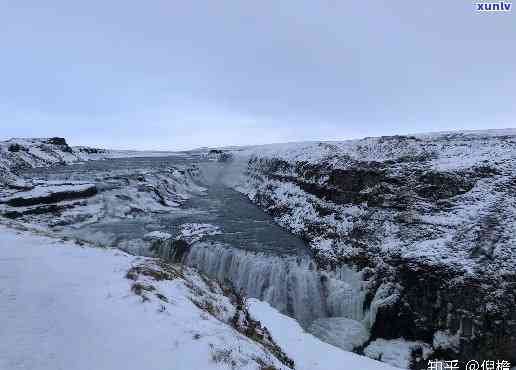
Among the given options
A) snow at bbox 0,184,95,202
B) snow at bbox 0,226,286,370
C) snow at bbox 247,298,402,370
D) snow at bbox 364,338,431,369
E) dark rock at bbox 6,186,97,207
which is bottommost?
snow at bbox 364,338,431,369

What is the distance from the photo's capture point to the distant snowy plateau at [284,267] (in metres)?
7.54

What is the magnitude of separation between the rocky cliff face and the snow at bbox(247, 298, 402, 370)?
638 centimetres

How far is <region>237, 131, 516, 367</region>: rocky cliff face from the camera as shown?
15398 mm

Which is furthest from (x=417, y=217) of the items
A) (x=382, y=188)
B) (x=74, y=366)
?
(x=74, y=366)

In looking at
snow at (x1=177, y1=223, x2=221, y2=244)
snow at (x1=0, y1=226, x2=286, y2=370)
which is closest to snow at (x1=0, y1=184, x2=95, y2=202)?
snow at (x1=177, y1=223, x2=221, y2=244)

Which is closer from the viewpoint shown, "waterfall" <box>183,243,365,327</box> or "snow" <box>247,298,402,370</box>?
"snow" <box>247,298,402,370</box>

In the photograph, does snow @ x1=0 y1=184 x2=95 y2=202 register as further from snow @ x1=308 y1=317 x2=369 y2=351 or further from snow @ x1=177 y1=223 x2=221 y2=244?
snow @ x1=308 y1=317 x2=369 y2=351

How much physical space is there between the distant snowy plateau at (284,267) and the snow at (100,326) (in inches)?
1.4

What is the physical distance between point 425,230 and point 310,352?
43.5 ft

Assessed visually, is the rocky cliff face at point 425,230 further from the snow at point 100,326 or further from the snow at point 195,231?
the snow at point 100,326

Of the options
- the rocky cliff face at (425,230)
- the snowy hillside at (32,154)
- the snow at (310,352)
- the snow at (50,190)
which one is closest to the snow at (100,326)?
the snow at (310,352)

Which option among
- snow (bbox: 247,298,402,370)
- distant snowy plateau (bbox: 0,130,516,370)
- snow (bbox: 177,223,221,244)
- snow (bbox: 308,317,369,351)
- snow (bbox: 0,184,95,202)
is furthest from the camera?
snow (bbox: 0,184,95,202)

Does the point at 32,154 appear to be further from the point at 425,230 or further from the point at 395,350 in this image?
the point at 395,350

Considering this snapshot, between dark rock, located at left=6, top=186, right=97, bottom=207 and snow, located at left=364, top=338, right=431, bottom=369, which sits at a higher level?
dark rock, located at left=6, top=186, right=97, bottom=207
